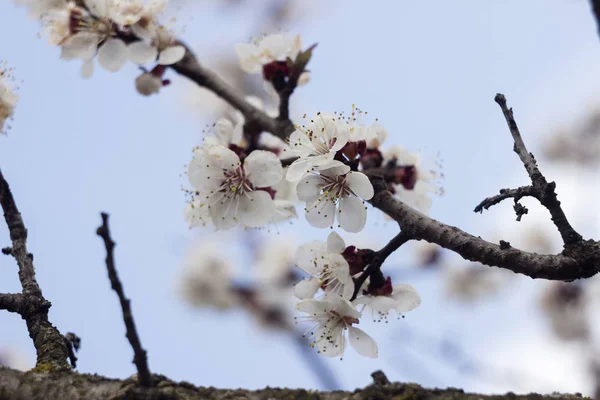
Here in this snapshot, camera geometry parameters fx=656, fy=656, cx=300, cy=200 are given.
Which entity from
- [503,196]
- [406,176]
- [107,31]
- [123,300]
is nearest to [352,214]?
[503,196]

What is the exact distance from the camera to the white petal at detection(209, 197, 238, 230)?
6.73ft

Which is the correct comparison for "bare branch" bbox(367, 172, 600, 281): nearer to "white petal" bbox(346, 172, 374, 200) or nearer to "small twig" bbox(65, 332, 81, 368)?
"white petal" bbox(346, 172, 374, 200)

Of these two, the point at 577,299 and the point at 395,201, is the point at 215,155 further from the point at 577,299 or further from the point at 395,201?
the point at 577,299

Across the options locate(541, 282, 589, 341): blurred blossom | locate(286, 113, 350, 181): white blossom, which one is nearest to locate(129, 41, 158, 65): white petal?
locate(286, 113, 350, 181): white blossom

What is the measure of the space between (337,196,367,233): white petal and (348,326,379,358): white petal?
298 millimetres

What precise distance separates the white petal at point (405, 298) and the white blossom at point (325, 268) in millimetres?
160

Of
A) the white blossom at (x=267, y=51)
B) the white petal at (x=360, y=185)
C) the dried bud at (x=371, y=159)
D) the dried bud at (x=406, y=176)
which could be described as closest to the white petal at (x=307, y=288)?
the white petal at (x=360, y=185)

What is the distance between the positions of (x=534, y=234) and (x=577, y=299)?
1.09 meters

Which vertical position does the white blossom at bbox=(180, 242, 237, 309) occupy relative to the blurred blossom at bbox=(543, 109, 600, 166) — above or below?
below

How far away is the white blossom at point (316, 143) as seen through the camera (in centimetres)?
172

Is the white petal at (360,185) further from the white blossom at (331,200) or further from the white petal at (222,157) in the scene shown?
the white petal at (222,157)

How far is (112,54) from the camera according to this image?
7.47 feet

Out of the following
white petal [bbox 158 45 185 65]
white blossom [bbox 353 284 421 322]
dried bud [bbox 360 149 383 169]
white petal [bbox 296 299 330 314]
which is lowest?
white petal [bbox 296 299 330 314]

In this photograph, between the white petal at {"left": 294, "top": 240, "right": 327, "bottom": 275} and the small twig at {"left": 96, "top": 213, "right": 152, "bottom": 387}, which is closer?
the small twig at {"left": 96, "top": 213, "right": 152, "bottom": 387}
